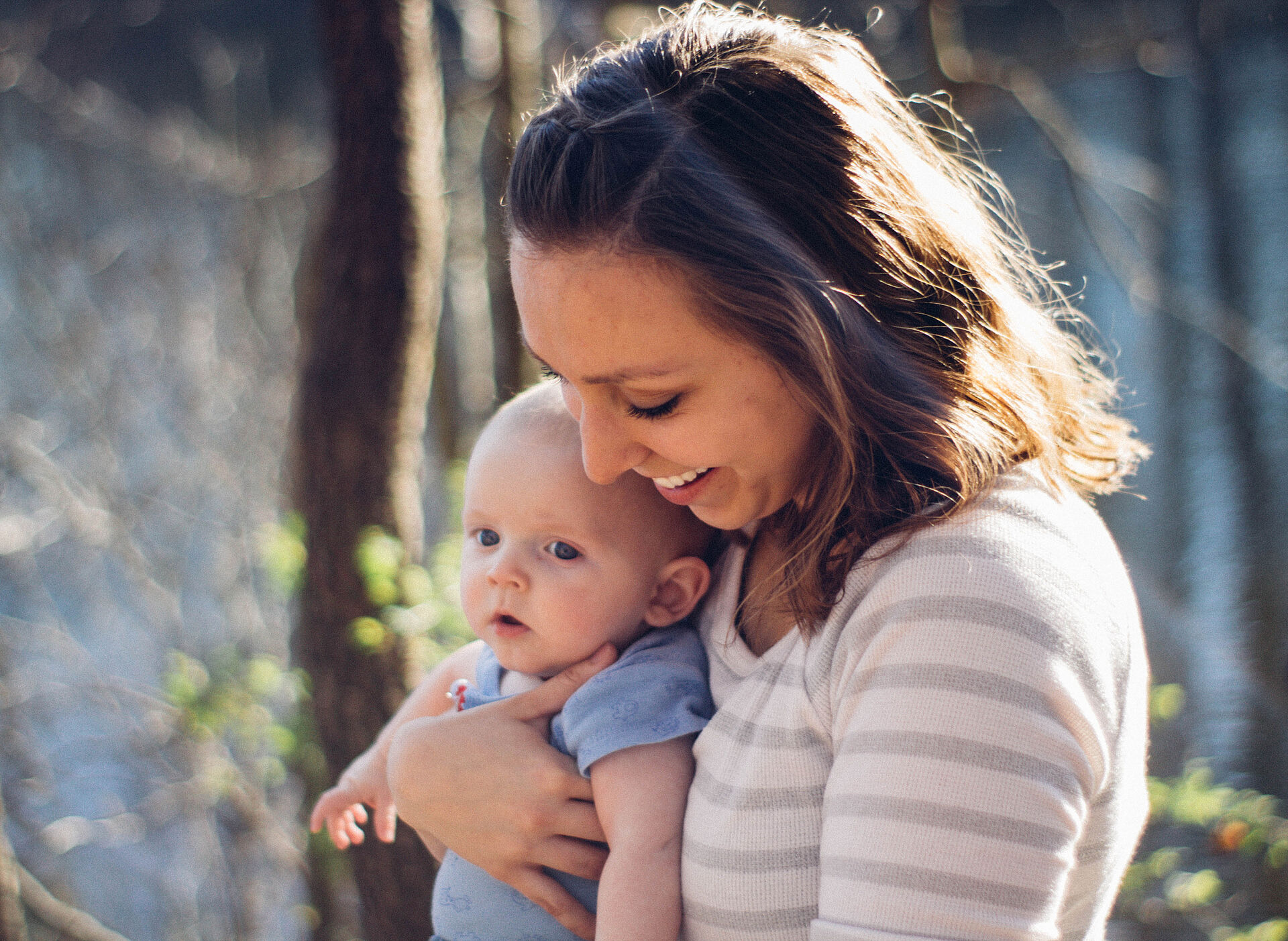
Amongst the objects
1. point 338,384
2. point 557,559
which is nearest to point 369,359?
point 338,384

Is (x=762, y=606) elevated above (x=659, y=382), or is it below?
below

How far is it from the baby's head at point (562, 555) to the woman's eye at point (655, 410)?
1.04 ft

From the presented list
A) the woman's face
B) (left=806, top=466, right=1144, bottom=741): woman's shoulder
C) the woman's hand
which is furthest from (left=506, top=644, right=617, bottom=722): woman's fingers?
(left=806, top=466, right=1144, bottom=741): woman's shoulder

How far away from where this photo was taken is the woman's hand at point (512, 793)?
1299 mm

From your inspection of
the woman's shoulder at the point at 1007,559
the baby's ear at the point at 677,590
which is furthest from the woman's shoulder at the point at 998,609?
the baby's ear at the point at 677,590

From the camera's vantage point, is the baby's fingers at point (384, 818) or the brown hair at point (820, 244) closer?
the brown hair at point (820, 244)

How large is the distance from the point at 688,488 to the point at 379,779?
0.98m

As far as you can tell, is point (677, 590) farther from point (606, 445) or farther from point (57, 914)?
point (57, 914)

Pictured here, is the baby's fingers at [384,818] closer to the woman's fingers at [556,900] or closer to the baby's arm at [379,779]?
the baby's arm at [379,779]

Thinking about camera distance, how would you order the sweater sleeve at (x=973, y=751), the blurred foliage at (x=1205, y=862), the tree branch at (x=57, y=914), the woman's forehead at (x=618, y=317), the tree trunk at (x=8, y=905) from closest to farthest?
the sweater sleeve at (x=973, y=751) → the woman's forehead at (x=618, y=317) → the blurred foliage at (x=1205, y=862) → the tree trunk at (x=8, y=905) → the tree branch at (x=57, y=914)

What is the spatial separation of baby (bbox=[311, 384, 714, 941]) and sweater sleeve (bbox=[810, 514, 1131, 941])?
14.5 inches

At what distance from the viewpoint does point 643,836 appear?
46.1 inches

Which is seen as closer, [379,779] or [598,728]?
[598,728]

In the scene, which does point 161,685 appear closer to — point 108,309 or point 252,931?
point 252,931
